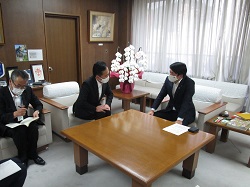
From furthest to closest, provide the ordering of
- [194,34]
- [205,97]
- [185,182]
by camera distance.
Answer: [194,34], [205,97], [185,182]

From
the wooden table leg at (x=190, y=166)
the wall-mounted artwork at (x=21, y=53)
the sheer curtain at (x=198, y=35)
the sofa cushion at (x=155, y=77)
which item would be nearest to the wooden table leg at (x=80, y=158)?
the wooden table leg at (x=190, y=166)

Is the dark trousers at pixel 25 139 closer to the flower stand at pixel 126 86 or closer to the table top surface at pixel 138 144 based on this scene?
the table top surface at pixel 138 144

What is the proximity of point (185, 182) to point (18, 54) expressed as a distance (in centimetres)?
330

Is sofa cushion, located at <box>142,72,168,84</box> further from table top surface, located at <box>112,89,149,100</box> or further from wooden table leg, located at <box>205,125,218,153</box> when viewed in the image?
wooden table leg, located at <box>205,125,218,153</box>

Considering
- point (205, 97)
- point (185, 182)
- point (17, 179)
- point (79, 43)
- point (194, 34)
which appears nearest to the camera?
point (17, 179)

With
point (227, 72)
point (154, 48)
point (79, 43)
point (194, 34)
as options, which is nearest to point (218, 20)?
point (194, 34)

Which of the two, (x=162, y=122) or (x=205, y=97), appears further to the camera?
(x=205, y=97)

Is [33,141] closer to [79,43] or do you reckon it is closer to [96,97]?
[96,97]

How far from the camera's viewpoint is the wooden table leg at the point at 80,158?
1988mm

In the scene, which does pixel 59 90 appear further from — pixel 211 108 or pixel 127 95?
pixel 211 108

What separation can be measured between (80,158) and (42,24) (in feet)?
9.24

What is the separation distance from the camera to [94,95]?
2584 mm

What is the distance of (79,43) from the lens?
4477 mm

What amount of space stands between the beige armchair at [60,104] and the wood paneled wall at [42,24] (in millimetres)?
1142
